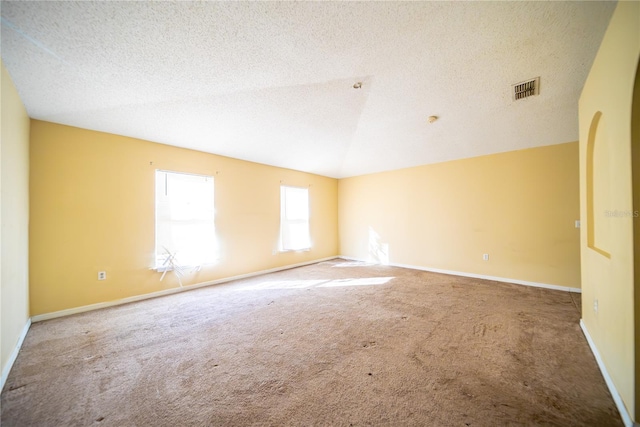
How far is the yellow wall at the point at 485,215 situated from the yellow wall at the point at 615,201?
2029 millimetres

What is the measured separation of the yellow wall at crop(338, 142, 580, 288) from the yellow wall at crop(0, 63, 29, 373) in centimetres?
569

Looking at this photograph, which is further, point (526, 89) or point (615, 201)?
point (526, 89)

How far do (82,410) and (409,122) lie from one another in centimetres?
447

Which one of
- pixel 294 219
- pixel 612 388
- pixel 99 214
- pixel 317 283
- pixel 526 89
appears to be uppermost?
pixel 526 89

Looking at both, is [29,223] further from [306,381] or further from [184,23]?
[306,381]

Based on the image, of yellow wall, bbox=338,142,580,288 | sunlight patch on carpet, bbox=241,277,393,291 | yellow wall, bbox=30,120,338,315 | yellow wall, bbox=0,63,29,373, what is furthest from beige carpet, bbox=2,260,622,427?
yellow wall, bbox=338,142,580,288

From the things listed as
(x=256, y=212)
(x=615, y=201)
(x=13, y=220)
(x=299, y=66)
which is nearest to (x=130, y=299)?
(x=13, y=220)

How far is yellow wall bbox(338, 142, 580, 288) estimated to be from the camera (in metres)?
3.59

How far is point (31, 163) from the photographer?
8.60 feet

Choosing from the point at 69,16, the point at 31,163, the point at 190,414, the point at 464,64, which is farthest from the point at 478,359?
the point at 31,163

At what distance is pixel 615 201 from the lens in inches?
57.6

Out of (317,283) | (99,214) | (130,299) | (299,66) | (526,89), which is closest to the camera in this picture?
(299,66)

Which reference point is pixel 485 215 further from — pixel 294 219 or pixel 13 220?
pixel 13 220

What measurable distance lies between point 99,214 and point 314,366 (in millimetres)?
3391
